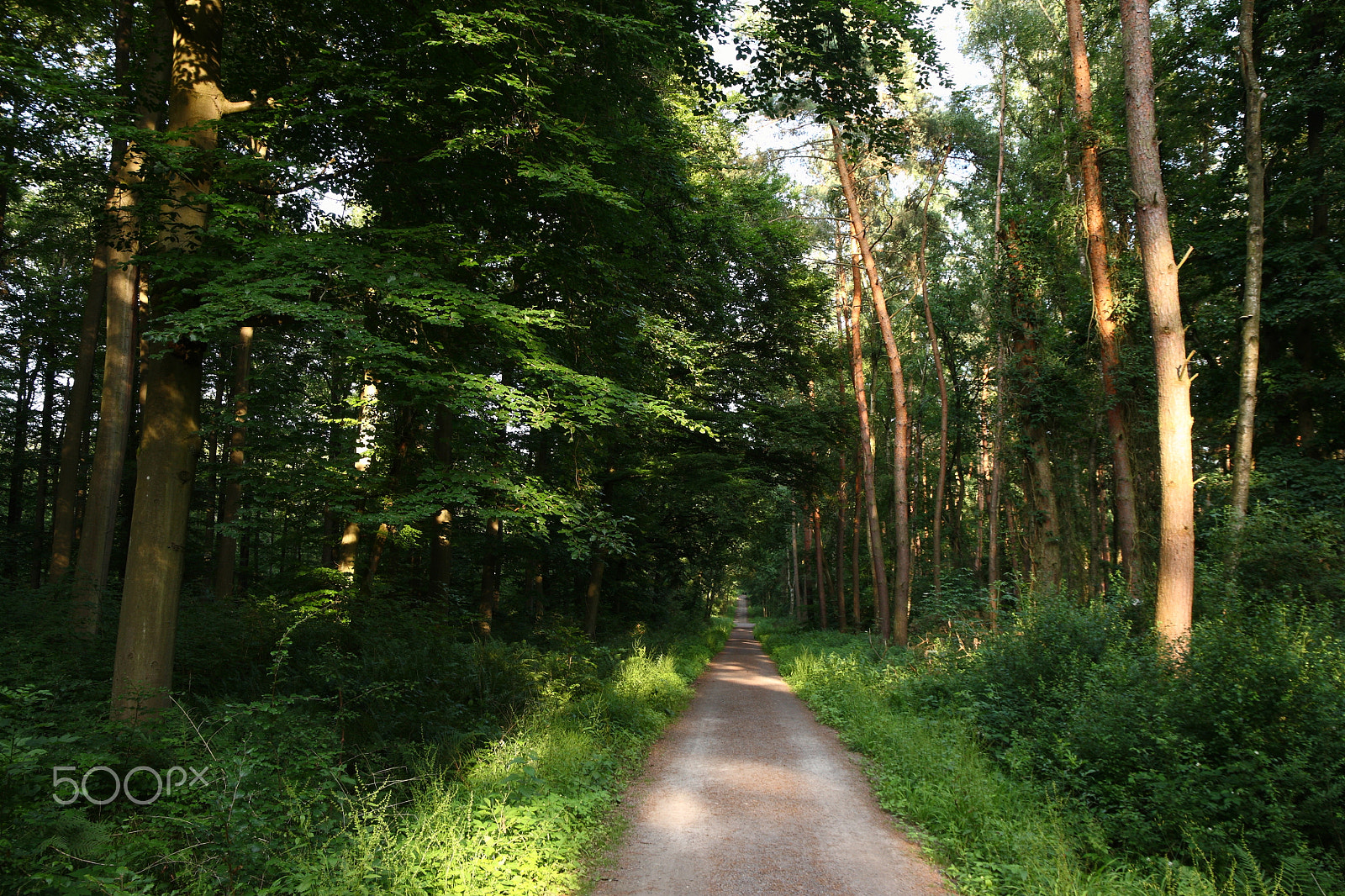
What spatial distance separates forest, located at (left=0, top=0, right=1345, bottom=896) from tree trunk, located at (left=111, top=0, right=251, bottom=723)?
0.14 feet

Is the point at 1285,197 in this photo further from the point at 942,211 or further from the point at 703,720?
the point at 703,720

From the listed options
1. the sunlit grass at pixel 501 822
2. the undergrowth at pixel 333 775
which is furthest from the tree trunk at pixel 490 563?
the sunlit grass at pixel 501 822

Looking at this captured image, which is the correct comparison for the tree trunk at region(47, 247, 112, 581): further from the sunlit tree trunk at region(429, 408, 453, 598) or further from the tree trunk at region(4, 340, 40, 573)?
the tree trunk at region(4, 340, 40, 573)

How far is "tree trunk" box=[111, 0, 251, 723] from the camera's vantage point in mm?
5586

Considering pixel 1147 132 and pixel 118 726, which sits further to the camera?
pixel 1147 132

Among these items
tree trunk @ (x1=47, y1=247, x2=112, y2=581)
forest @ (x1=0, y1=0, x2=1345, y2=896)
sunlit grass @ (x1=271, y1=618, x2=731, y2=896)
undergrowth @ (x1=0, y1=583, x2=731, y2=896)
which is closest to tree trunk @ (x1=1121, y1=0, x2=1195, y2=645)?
forest @ (x1=0, y1=0, x2=1345, y2=896)

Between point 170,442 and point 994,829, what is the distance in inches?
315

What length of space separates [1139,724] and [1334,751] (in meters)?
1.32

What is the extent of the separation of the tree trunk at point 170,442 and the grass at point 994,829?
680 centimetres

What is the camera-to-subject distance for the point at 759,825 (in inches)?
222

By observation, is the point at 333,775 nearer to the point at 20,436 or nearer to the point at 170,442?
the point at 170,442

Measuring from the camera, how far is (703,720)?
10562 mm

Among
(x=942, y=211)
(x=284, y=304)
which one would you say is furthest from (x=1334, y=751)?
(x=942, y=211)

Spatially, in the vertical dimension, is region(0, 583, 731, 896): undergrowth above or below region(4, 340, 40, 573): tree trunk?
below
